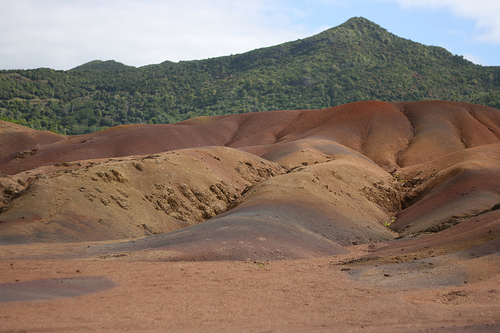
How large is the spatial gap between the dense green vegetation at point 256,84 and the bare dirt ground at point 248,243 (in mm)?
57580

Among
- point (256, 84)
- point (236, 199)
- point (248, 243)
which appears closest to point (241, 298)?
point (248, 243)

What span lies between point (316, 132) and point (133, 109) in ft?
185

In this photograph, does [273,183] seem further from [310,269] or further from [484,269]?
[484,269]

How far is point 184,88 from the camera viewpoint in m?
126

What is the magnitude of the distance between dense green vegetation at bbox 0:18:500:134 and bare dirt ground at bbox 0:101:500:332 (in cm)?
5758

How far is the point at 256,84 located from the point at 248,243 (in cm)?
10545

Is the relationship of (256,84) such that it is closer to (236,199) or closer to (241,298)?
(236,199)

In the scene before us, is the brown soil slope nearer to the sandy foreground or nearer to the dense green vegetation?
the sandy foreground

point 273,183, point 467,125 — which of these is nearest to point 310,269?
point 273,183

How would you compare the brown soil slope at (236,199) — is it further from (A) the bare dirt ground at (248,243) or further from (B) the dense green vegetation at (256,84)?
(B) the dense green vegetation at (256,84)

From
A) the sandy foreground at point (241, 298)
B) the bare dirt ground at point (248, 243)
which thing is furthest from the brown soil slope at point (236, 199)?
the sandy foreground at point (241, 298)

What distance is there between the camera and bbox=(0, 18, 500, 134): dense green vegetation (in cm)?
10362

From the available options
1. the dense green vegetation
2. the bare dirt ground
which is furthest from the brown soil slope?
the dense green vegetation

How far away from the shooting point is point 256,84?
121 m
